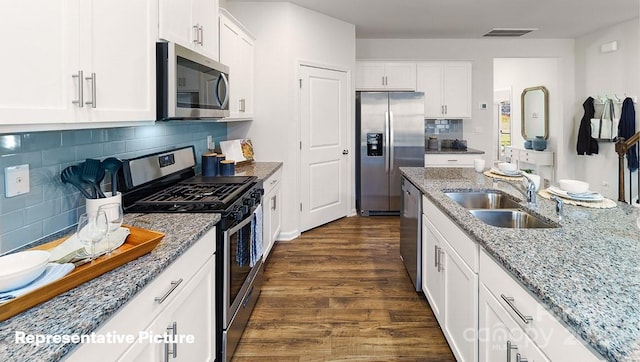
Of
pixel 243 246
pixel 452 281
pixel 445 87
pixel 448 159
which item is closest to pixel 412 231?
pixel 452 281

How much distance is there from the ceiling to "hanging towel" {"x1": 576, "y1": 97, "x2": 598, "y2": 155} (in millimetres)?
1111

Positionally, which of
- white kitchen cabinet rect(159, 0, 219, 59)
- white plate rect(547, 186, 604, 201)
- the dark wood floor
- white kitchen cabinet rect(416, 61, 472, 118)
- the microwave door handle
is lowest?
the dark wood floor

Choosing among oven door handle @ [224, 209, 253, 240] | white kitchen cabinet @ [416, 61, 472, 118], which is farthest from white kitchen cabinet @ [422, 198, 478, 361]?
white kitchen cabinet @ [416, 61, 472, 118]

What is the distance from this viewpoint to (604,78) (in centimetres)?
561

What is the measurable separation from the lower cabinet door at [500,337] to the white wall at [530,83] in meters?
5.92

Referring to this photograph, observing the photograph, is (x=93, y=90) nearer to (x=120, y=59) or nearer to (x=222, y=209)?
(x=120, y=59)

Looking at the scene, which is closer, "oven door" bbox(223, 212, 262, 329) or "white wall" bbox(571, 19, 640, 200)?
"oven door" bbox(223, 212, 262, 329)

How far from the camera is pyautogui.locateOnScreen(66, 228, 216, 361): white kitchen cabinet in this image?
1016 mm

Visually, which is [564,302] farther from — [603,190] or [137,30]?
[603,190]

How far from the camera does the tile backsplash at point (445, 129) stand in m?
6.27

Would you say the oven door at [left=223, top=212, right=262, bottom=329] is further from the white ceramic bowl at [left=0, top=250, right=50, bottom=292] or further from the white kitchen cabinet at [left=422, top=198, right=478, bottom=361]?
the white kitchen cabinet at [left=422, top=198, right=478, bottom=361]

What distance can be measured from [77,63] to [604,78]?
21.9 feet

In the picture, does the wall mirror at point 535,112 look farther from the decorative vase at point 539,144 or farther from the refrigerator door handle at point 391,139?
the refrigerator door handle at point 391,139

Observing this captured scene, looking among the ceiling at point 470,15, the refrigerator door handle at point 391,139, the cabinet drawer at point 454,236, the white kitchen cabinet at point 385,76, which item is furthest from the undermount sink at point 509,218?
the white kitchen cabinet at point 385,76
